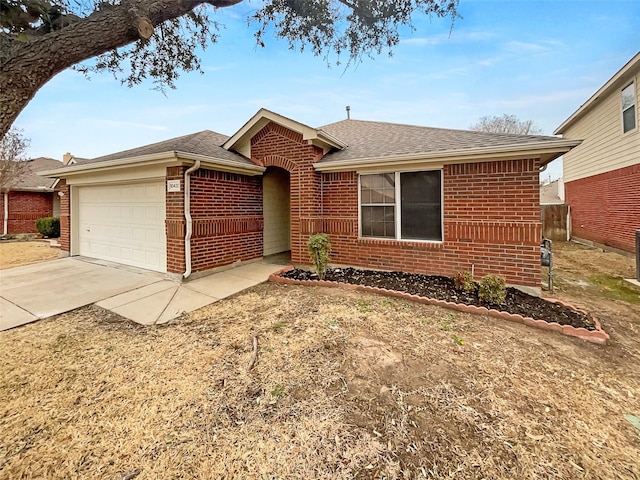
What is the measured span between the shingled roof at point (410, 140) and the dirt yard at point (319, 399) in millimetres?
3468

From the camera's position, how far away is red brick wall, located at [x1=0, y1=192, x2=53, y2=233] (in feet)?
54.5

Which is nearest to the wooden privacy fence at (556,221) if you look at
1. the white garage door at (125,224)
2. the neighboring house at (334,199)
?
the neighboring house at (334,199)

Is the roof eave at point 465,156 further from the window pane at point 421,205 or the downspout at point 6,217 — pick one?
the downspout at point 6,217

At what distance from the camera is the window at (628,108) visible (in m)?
9.32

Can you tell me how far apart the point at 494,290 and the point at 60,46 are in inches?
269

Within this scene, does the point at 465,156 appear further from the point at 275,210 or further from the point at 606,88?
the point at 606,88

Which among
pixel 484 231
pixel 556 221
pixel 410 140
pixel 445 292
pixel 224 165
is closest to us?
pixel 445 292

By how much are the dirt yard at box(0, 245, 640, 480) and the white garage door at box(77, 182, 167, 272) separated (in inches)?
118

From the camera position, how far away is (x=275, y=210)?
31.3 ft

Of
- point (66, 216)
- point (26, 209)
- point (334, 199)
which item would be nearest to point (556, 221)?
point (334, 199)

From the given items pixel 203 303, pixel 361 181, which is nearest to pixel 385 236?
pixel 361 181

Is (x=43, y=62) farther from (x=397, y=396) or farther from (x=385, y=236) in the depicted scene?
(x=385, y=236)

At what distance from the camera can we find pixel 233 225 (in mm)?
7602

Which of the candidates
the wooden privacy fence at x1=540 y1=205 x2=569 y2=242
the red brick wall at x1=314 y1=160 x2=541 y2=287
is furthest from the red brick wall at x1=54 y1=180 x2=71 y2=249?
the wooden privacy fence at x1=540 y1=205 x2=569 y2=242
